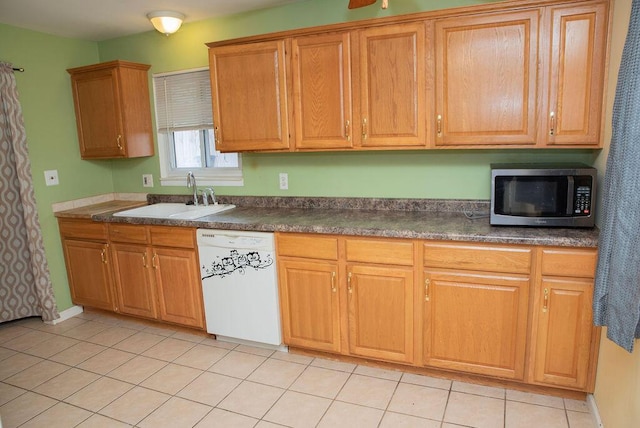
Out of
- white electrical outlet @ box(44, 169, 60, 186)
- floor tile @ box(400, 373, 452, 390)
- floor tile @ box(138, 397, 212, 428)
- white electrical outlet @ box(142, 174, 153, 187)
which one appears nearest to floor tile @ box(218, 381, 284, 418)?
floor tile @ box(138, 397, 212, 428)

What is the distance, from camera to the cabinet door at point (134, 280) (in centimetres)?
322

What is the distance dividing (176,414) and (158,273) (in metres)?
1.18

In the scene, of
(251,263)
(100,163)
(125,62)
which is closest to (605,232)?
(251,263)

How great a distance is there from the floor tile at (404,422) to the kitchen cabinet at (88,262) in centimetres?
243

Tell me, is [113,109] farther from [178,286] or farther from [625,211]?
[625,211]

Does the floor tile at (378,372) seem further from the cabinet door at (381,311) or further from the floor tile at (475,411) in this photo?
the floor tile at (475,411)

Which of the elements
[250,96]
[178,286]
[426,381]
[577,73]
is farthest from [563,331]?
[178,286]

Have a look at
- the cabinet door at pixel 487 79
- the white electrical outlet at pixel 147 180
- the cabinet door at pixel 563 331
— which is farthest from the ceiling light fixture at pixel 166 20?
the cabinet door at pixel 563 331

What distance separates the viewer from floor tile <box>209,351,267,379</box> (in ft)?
8.71

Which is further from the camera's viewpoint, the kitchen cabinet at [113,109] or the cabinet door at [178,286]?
the kitchen cabinet at [113,109]

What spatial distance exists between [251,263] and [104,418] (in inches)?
45.7

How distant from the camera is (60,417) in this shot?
229 centimetres

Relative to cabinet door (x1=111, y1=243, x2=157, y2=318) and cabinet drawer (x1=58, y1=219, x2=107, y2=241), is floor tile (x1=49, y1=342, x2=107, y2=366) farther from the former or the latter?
cabinet drawer (x1=58, y1=219, x2=107, y2=241)

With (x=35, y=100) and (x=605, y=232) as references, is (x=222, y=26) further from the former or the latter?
(x=605, y=232)
